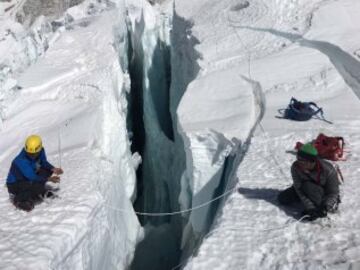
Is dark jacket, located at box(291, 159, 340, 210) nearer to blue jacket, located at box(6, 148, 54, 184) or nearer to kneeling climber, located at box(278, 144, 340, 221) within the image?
kneeling climber, located at box(278, 144, 340, 221)

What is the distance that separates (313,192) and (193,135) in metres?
2.82

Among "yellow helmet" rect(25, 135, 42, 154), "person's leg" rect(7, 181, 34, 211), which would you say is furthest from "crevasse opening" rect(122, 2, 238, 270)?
"yellow helmet" rect(25, 135, 42, 154)

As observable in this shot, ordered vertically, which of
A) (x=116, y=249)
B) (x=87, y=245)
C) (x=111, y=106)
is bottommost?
(x=116, y=249)

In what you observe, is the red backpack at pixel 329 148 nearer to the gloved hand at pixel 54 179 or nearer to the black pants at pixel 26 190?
the gloved hand at pixel 54 179

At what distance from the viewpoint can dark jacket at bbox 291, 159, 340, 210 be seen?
4477 millimetres

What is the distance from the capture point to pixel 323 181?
14.8 ft

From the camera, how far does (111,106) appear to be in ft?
31.2

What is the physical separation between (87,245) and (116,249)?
1.38 m

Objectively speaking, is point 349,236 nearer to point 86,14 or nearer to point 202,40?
point 202,40

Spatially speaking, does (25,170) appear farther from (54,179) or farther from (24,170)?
(54,179)

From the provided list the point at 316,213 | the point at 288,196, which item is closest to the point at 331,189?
the point at 316,213

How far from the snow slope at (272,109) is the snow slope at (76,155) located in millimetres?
1456

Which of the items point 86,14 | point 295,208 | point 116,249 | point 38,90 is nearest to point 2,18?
point 86,14

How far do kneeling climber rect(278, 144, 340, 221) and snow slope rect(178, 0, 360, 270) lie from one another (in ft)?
0.46
